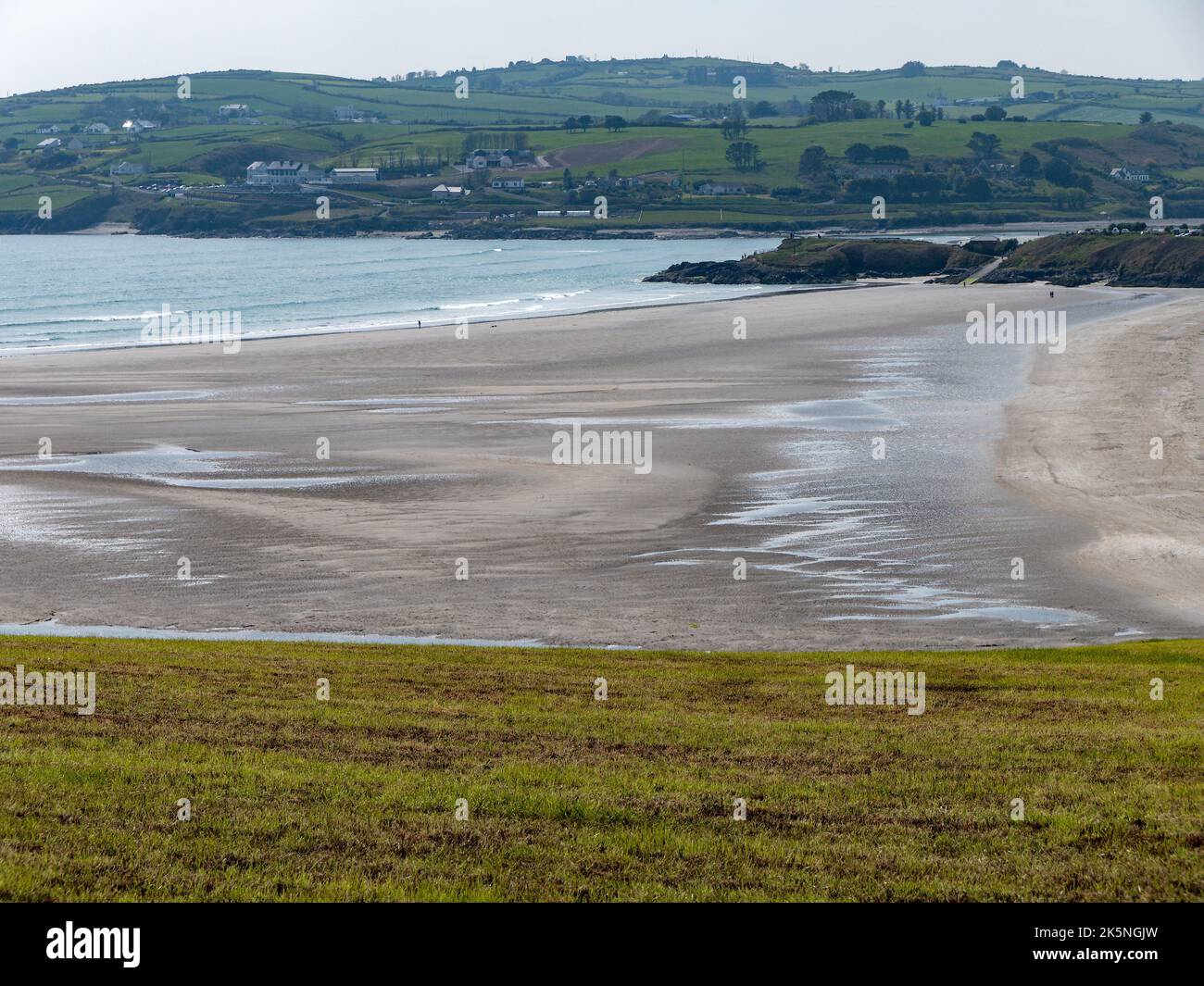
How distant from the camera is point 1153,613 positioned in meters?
27.8

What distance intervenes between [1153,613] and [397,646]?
15.6m

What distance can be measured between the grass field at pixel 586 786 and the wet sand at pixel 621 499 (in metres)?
6.42

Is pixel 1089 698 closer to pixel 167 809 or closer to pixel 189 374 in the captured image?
pixel 167 809

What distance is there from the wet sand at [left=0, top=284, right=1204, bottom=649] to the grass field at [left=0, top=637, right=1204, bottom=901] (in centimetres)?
642

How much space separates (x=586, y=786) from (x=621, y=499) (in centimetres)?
2496

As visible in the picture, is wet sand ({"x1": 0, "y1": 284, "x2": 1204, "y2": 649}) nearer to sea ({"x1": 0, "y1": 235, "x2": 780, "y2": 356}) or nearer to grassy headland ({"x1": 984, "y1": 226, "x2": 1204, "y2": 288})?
sea ({"x1": 0, "y1": 235, "x2": 780, "y2": 356})

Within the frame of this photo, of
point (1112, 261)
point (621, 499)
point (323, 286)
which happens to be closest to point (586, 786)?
point (621, 499)

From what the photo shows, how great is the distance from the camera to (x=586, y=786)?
14.2m

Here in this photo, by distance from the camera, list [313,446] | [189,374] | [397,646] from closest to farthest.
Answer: [397,646] → [313,446] → [189,374]
